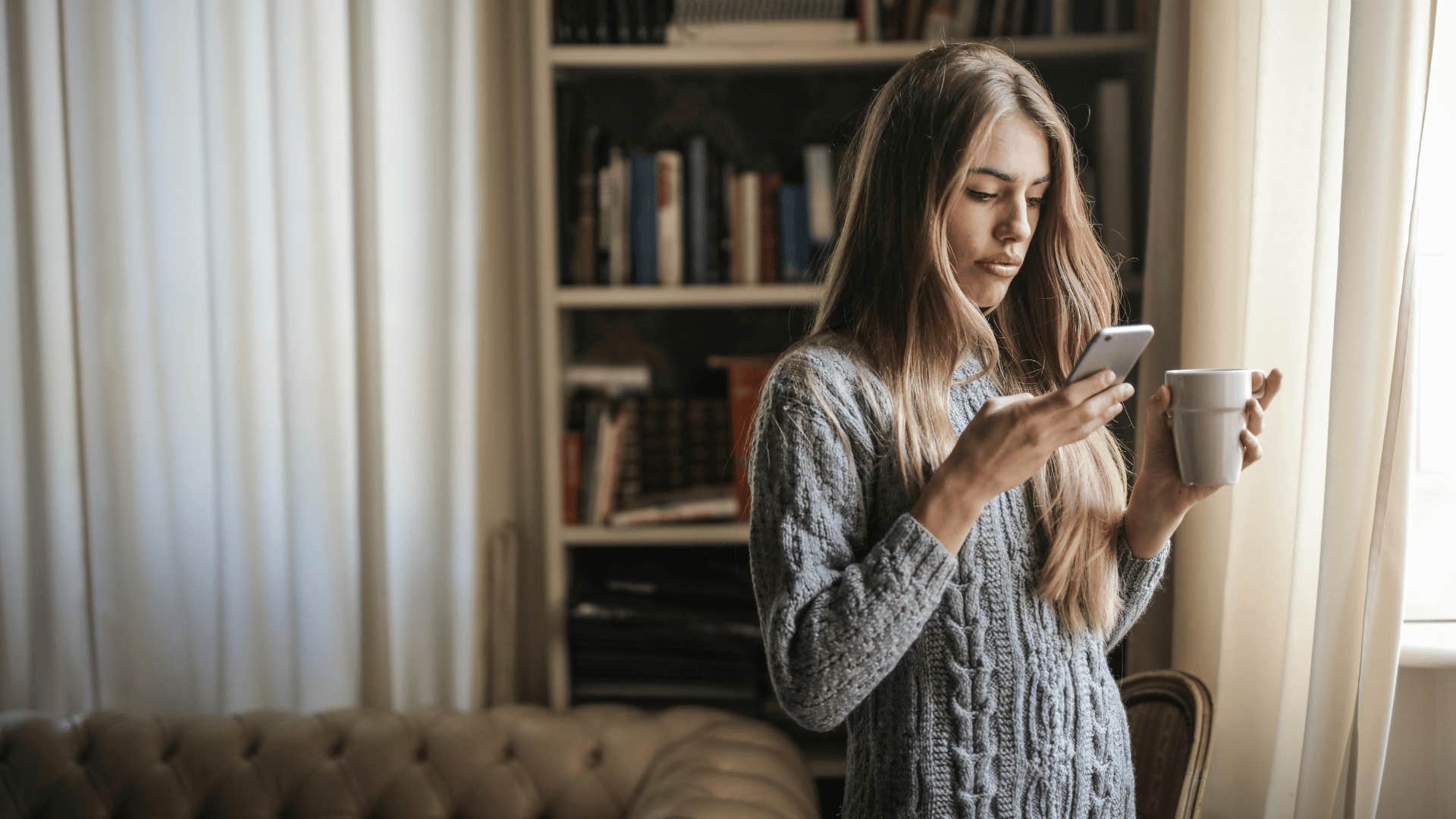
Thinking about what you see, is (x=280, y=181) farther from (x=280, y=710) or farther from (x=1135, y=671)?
(x=1135, y=671)

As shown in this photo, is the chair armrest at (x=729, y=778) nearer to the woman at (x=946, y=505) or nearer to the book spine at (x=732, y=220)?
the woman at (x=946, y=505)

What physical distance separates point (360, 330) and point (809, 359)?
1400mm

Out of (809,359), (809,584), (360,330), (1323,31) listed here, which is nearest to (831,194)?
(1323,31)

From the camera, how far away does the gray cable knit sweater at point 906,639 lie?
82cm

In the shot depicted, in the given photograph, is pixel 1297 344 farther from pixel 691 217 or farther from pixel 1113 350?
pixel 691 217

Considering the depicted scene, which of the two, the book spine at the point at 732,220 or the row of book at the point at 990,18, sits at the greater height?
the row of book at the point at 990,18

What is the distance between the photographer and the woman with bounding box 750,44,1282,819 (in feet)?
2.70

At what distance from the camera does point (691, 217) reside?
197 cm

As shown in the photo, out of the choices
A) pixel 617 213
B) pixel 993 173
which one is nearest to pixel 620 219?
pixel 617 213

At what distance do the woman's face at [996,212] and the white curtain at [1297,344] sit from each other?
528 millimetres

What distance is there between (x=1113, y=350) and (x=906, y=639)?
0.28 metres

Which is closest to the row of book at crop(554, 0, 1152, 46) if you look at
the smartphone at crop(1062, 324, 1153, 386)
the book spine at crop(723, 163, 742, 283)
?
the book spine at crop(723, 163, 742, 283)

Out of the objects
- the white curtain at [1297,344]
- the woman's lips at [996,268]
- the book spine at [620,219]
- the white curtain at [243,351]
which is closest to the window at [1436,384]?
the white curtain at [1297,344]

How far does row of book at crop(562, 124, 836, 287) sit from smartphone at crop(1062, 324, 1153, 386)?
1.17 meters
